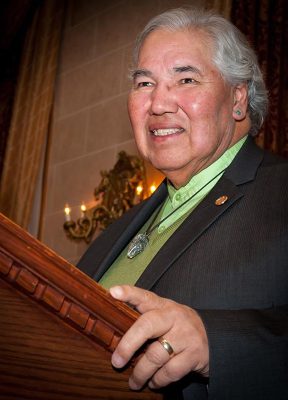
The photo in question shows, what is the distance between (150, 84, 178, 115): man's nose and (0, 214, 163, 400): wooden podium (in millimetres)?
1308

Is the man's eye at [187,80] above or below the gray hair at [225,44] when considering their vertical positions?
below

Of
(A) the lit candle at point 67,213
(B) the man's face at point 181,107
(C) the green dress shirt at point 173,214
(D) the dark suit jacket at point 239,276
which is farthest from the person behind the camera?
(A) the lit candle at point 67,213

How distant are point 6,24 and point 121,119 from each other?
7.51ft

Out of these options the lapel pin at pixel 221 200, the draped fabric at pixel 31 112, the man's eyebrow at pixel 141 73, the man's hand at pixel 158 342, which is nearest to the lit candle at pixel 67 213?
the draped fabric at pixel 31 112

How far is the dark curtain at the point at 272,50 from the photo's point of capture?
162 inches

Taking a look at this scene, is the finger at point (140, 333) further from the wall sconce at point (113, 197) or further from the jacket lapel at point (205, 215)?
the wall sconce at point (113, 197)

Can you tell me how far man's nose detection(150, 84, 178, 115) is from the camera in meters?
2.17

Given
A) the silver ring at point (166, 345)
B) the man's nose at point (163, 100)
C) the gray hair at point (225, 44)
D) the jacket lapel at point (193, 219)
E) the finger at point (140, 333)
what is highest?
the gray hair at point (225, 44)

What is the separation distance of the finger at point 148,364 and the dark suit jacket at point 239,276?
16 centimetres

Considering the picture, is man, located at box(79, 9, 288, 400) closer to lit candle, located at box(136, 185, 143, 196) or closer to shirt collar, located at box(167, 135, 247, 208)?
shirt collar, located at box(167, 135, 247, 208)

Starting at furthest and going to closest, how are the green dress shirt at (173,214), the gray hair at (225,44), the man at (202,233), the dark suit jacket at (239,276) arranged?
the gray hair at (225,44) → the green dress shirt at (173,214) → the dark suit jacket at (239,276) → the man at (202,233)

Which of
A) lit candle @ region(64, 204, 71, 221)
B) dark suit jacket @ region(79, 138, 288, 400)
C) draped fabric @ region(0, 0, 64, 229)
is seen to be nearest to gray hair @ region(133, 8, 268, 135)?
dark suit jacket @ region(79, 138, 288, 400)

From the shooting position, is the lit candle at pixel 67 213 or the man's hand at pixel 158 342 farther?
the lit candle at pixel 67 213

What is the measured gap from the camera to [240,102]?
2365 millimetres
